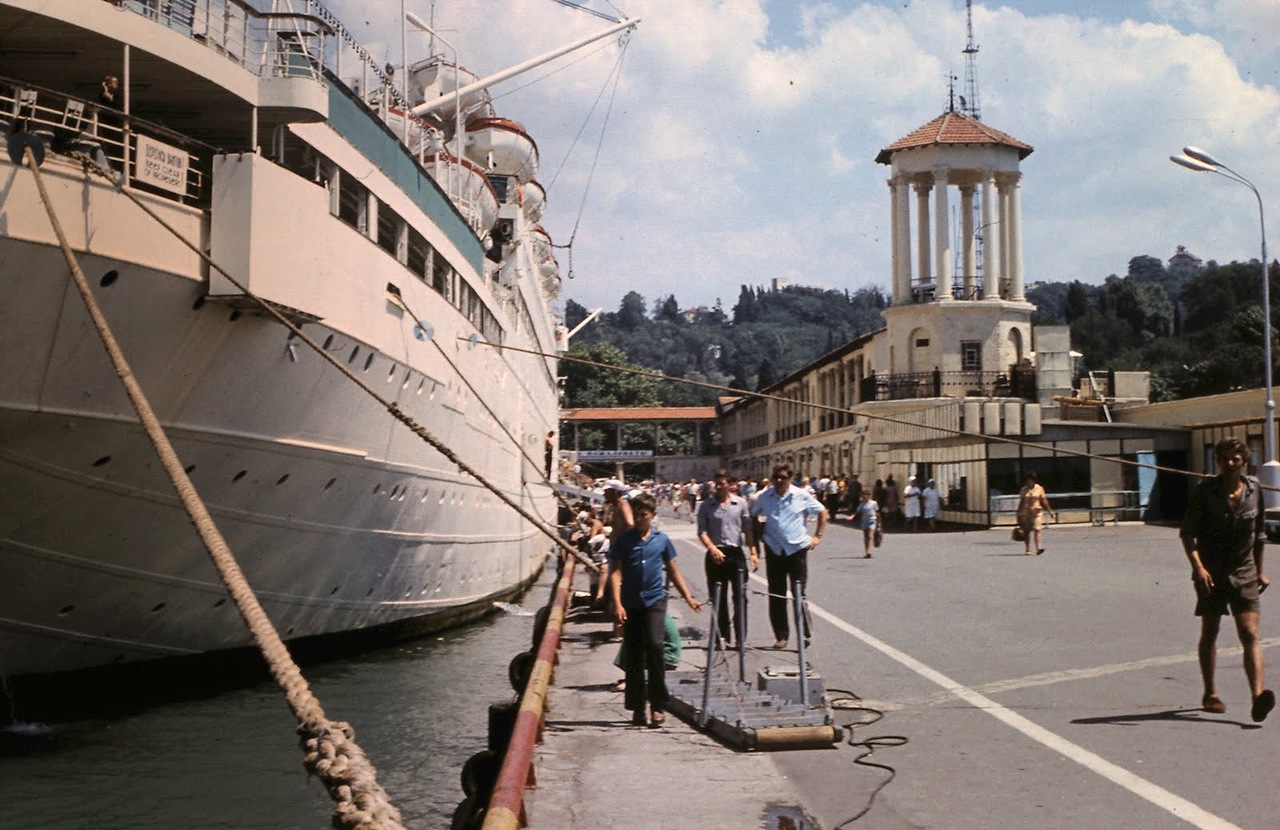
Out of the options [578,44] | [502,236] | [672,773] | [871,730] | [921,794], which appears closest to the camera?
[921,794]

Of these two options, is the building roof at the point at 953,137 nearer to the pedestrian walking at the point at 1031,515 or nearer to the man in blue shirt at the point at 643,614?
the pedestrian walking at the point at 1031,515

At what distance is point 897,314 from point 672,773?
46.9 m

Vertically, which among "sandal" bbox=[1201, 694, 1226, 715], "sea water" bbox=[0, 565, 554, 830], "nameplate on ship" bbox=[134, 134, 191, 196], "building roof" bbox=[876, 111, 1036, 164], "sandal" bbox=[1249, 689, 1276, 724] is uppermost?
Answer: "building roof" bbox=[876, 111, 1036, 164]

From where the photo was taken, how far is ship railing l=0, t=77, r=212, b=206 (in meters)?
9.62

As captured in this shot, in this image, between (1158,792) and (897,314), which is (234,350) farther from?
(897,314)

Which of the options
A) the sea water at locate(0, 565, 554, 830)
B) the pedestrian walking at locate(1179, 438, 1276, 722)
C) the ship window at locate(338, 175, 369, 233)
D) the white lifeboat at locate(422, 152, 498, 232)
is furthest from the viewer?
the white lifeboat at locate(422, 152, 498, 232)

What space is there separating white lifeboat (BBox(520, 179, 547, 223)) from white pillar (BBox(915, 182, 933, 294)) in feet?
61.5

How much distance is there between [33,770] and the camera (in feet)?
31.6

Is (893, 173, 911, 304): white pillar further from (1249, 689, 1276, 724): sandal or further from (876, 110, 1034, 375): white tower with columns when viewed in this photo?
(1249, 689, 1276, 724): sandal

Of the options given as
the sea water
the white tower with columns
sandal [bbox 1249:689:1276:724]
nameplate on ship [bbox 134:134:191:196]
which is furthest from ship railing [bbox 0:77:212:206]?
the white tower with columns

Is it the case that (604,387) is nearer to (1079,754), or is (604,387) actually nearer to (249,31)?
(249,31)

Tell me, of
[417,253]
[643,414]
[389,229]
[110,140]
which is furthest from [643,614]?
[643,414]

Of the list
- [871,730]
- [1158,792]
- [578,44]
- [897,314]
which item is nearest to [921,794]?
[1158,792]

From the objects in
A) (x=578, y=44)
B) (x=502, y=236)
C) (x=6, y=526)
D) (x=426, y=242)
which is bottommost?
(x=6, y=526)
